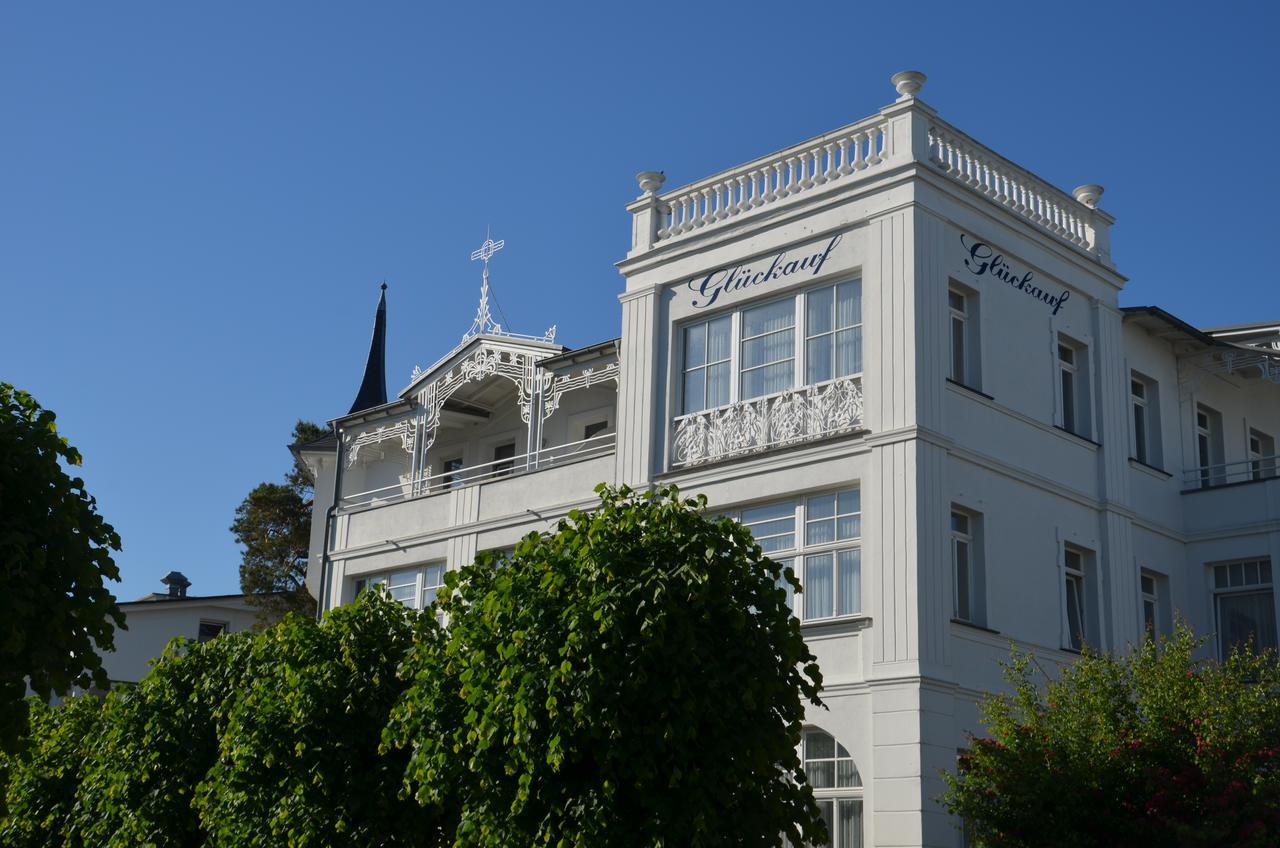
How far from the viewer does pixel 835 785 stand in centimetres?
2181

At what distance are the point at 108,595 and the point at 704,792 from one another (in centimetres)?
609

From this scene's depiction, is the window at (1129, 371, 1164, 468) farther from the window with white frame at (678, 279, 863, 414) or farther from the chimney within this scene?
the chimney

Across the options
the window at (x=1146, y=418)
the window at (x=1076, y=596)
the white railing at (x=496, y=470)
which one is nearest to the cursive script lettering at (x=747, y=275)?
the white railing at (x=496, y=470)

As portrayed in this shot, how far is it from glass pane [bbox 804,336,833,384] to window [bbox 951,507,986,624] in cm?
290

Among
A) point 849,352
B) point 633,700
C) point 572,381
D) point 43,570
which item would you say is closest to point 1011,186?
point 849,352

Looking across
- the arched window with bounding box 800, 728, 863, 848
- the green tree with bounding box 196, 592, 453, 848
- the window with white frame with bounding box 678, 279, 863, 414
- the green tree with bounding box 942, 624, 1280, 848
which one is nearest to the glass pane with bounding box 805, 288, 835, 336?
the window with white frame with bounding box 678, 279, 863, 414

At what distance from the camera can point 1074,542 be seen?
24625mm

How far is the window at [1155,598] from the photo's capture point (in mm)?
26188

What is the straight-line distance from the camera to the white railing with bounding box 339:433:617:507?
93.5 feet

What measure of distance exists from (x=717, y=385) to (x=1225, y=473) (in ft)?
33.5

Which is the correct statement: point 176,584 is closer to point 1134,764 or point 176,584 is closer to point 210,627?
point 210,627

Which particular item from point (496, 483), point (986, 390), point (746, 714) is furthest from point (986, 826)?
point (496, 483)

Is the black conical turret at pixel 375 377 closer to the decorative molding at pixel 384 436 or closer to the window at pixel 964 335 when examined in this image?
the decorative molding at pixel 384 436

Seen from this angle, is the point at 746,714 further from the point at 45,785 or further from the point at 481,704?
the point at 45,785
